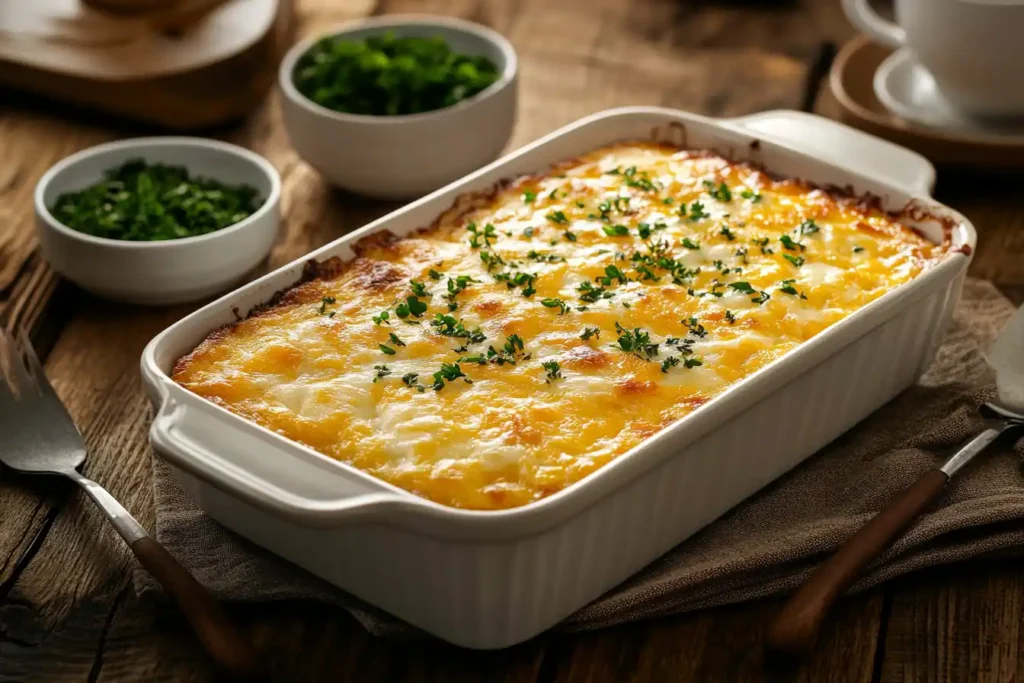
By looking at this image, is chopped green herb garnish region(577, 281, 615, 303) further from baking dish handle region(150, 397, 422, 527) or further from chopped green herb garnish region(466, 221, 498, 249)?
baking dish handle region(150, 397, 422, 527)

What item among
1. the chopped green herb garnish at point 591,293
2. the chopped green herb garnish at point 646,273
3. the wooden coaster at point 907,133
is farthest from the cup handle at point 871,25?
the chopped green herb garnish at point 591,293

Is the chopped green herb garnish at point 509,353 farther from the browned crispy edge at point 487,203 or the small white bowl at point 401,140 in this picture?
the small white bowl at point 401,140

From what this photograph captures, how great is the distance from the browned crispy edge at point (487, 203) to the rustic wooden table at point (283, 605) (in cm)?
36

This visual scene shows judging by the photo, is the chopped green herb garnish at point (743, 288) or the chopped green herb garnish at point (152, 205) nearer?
the chopped green herb garnish at point (743, 288)

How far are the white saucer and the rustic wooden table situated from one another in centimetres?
13

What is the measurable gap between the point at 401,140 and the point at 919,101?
132cm

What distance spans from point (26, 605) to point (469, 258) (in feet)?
3.08

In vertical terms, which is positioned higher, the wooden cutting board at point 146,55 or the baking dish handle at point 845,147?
the baking dish handle at point 845,147

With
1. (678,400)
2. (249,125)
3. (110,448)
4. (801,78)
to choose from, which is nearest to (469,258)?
(678,400)

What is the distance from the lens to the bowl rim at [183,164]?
2.70m

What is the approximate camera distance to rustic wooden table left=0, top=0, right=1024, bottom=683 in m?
1.93

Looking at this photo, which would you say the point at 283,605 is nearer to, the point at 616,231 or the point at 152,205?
the point at 616,231

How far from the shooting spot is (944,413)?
2.45 m

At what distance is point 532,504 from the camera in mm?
1741
